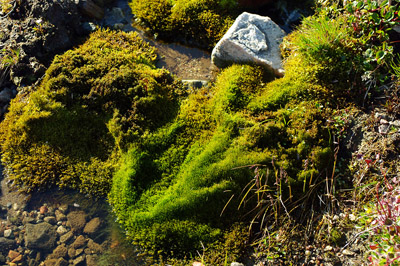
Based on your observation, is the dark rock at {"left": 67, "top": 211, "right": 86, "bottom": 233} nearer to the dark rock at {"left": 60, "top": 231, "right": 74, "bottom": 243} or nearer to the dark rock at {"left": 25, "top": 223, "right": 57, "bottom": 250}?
the dark rock at {"left": 60, "top": 231, "right": 74, "bottom": 243}

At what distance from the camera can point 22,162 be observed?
6801mm

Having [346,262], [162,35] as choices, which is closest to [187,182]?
[346,262]

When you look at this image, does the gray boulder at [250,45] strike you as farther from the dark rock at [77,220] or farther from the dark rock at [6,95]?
the dark rock at [6,95]

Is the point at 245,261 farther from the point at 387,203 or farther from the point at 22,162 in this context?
the point at 22,162

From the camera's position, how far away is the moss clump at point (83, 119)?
6527mm

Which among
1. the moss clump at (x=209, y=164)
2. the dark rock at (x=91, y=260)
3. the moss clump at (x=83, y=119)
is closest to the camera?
the moss clump at (x=209, y=164)

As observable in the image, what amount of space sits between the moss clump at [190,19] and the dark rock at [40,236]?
16.8 feet

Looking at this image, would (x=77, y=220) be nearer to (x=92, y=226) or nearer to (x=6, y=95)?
(x=92, y=226)

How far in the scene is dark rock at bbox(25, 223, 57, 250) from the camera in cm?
606

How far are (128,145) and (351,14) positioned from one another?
495cm

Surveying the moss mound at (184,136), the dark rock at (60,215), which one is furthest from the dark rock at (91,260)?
the dark rock at (60,215)

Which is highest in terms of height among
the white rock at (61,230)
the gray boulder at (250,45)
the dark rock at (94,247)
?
the gray boulder at (250,45)

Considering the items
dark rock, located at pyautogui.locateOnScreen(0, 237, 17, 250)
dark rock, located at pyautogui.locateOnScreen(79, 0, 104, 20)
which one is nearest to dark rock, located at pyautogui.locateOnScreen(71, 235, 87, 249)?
dark rock, located at pyautogui.locateOnScreen(0, 237, 17, 250)

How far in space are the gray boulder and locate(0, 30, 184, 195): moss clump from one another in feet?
4.18
